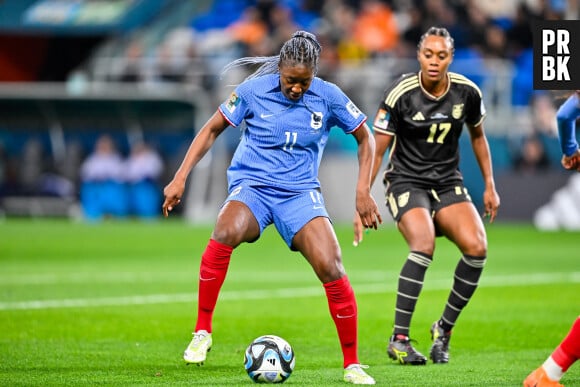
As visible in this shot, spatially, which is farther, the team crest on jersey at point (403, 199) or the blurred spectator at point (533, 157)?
the blurred spectator at point (533, 157)

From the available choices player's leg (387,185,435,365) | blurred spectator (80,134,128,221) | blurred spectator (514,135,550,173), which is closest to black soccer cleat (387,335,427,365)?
player's leg (387,185,435,365)

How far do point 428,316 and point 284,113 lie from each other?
15.8 ft

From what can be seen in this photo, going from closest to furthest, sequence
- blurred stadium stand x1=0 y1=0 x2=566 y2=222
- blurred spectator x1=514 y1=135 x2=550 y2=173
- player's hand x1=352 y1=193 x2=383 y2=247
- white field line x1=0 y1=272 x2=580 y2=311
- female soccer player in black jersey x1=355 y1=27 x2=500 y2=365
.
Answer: player's hand x1=352 y1=193 x2=383 y2=247 → female soccer player in black jersey x1=355 y1=27 x2=500 y2=365 → white field line x1=0 y1=272 x2=580 y2=311 → blurred spectator x1=514 y1=135 x2=550 y2=173 → blurred stadium stand x1=0 y1=0 x2=566 y2=222

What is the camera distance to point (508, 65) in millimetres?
29578

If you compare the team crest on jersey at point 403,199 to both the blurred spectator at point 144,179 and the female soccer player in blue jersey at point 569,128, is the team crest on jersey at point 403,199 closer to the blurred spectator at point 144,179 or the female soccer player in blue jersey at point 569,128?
the female soccer player in blue jersey at point 569,128

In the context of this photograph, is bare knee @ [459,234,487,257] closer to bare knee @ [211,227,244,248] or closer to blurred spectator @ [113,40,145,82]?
bare knee @ [211,227,244,248]

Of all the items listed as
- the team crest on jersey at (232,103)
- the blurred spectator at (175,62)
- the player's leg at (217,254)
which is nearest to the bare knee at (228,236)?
the player's leg at (217,254)

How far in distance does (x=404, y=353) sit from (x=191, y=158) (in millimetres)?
2407

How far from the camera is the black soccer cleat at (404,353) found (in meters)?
9.44

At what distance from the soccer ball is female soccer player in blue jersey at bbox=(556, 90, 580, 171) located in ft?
8.43

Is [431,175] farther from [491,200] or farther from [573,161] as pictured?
[573,161]

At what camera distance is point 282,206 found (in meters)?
8.71

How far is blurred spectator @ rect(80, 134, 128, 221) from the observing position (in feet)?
106

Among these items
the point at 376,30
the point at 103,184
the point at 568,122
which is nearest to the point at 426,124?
the point at 568,122
